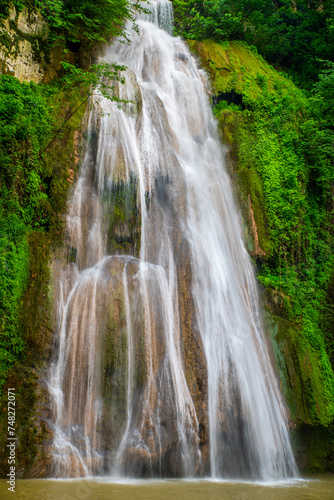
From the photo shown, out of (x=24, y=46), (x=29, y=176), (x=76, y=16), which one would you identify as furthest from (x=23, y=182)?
(x=76, y=16)

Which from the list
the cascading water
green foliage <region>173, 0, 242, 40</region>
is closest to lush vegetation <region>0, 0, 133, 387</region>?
the cascading water

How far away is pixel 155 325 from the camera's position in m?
6.98

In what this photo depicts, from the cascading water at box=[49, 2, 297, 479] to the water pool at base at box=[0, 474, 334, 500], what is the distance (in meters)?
0.47

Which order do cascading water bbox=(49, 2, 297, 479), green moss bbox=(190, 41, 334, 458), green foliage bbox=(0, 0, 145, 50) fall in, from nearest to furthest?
1. cascading water bbox=(49, 2, 297, 479)
2. green moss bbox=(190, 41, 334, 458)
3. green foliage bbox=(0, 0, 145, 50)

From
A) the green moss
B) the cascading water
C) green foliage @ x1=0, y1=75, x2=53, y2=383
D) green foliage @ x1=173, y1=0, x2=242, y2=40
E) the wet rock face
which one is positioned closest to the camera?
the cascading water

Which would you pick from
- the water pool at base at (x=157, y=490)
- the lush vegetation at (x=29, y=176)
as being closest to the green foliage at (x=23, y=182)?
the lush vegetation at (x=29, y=176)

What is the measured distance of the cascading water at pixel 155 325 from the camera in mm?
6000

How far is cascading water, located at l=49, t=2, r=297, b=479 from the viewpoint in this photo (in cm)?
600

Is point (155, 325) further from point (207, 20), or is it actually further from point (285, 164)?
point (207, 20)

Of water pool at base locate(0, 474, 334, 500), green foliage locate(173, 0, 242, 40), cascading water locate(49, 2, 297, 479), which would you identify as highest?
green foliage locate(173, 0, 242, 40)

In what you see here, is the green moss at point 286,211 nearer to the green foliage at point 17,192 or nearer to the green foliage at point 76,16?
the green foliage at point 76,16

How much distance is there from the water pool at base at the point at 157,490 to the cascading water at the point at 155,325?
47 centimetres

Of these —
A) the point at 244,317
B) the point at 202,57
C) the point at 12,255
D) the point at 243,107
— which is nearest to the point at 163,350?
the point at 244,317

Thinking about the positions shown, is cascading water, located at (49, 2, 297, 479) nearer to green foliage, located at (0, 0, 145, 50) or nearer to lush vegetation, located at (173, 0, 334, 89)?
green foliage, located at (0, 0, 145, 50)
